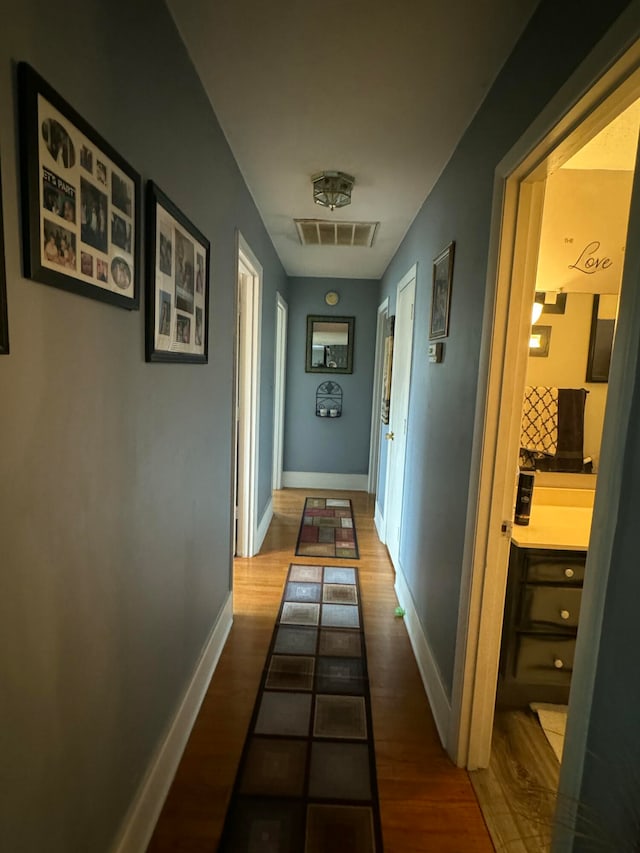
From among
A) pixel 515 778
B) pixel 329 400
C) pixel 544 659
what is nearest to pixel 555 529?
pixel 544 659

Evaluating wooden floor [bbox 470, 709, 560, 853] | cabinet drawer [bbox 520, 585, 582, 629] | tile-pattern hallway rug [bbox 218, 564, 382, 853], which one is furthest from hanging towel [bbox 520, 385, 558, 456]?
tile-pattern hallway rug [bbox 218, 564, 382, 853]

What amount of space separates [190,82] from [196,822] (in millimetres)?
2360

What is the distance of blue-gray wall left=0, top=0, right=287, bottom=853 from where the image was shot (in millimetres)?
790

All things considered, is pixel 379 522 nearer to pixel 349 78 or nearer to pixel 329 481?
pixel 329 481

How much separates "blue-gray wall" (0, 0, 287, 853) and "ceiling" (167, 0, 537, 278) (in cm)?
15

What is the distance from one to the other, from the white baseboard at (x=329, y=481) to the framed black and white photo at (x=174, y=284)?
3.72m

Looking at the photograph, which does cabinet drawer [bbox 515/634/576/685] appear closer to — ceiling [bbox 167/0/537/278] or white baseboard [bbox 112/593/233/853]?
white baseboard [bbox 112/593/233/853]

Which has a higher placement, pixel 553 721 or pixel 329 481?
pixel 329 481

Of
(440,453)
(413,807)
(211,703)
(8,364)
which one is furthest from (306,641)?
(8,364)

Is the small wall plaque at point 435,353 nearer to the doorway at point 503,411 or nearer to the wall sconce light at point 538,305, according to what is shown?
the wall sconce light at point 538,305

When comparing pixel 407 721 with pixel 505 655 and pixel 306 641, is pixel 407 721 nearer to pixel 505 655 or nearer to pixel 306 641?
A: pixel 505 655

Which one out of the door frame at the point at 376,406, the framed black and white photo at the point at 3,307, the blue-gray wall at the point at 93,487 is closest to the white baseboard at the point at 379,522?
the door frame at the point at 376,406

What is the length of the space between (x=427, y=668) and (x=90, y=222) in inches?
84.5

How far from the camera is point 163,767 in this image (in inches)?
60.8
